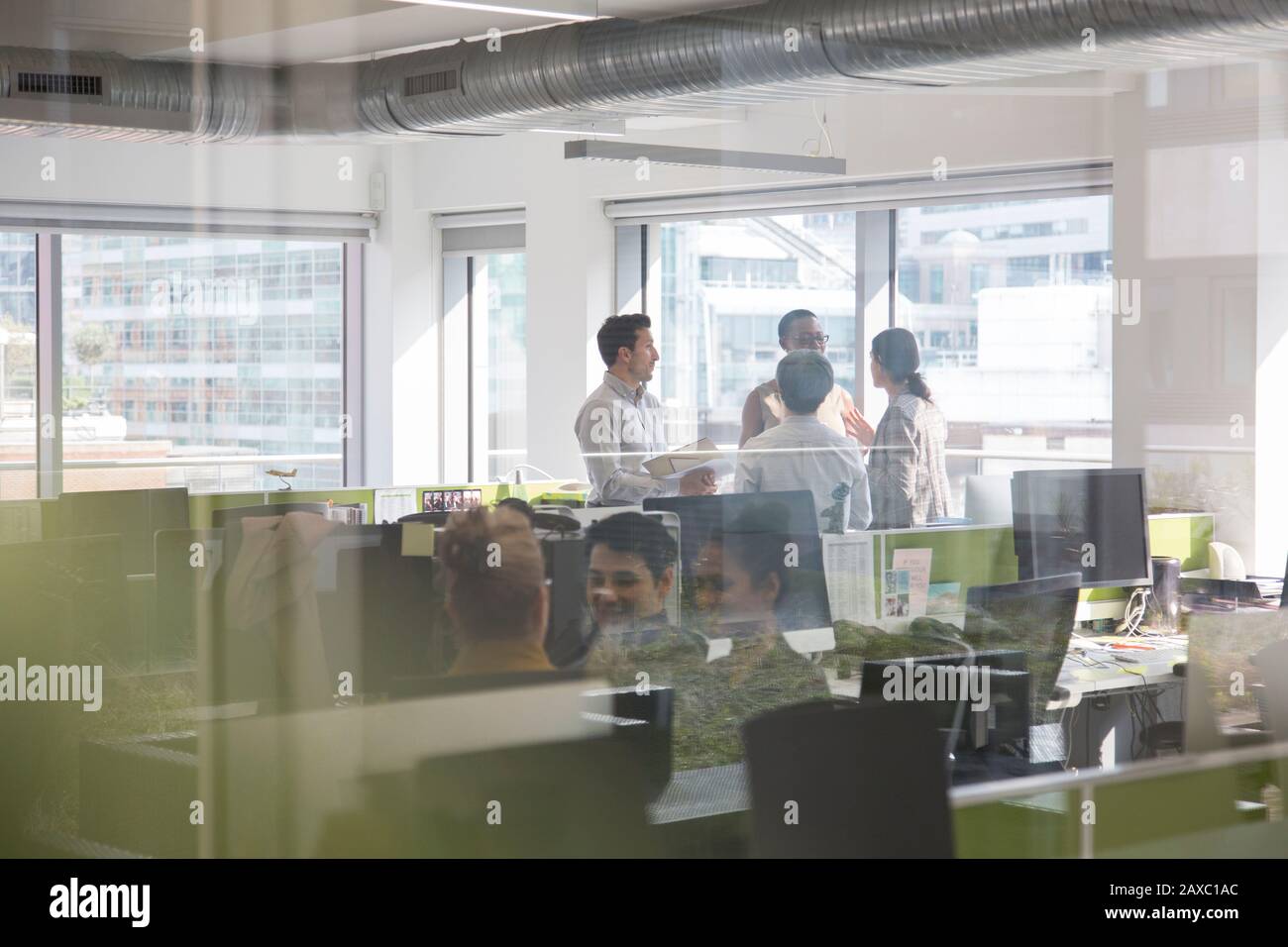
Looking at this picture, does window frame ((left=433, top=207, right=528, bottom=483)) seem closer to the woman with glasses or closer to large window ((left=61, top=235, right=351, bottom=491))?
large window ((left=61, top=235, right=351, bottom=491))

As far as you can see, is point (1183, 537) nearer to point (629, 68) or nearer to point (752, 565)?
point (752, 565)

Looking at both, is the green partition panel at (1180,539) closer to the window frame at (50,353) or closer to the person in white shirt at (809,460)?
the person in white shirt at (809,460)

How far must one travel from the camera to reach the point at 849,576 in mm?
3738

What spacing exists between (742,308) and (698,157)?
597 mm

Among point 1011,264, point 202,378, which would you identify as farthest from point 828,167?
point 202,378

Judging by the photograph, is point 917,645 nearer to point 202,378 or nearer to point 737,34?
point 737,34

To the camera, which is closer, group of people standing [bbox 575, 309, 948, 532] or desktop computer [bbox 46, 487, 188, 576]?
desktop computer [bbox 46, 487, 188, 576]

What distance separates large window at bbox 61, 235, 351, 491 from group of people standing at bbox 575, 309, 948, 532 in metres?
1.48

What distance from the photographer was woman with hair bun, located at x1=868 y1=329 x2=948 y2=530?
3.97 metres

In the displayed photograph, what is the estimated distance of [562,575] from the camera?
3.44 m

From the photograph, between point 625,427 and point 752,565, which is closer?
point 752,565

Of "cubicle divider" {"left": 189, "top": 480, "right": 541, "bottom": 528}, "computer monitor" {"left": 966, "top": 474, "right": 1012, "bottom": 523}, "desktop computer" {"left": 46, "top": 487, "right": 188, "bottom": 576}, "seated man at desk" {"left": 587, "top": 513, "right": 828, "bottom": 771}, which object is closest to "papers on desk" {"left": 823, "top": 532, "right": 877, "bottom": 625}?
"seated man at desk" {"left": 587, "top": 513, "right": 828, "bottom": 771}

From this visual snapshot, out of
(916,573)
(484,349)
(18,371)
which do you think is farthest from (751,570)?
(484,349)

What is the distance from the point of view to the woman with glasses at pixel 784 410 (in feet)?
13.8
